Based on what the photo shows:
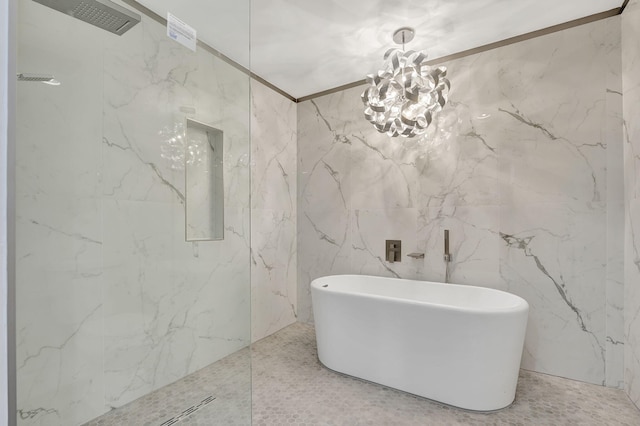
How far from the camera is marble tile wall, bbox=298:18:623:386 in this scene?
80.9 inches

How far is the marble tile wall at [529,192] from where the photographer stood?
6.74 ft

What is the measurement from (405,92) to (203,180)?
1.44 m

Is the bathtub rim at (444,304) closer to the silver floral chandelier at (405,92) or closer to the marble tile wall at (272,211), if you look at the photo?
the marble tile wall at (272,211)

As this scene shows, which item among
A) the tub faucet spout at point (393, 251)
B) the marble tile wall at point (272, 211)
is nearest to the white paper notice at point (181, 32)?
the marble tile wall at point (272, 211)

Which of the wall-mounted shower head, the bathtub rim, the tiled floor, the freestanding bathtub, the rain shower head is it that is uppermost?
the rain shower head

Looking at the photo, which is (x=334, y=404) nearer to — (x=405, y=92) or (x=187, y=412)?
(x=187, y=412)

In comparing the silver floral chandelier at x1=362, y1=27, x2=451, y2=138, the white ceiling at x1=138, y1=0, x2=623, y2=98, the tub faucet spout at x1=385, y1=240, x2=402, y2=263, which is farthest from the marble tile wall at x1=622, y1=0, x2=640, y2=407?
the tub faucet spout at x1=385, y1=240, x2=402, y2=263

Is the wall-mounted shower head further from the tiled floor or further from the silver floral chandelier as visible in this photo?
the silver floral chandelier

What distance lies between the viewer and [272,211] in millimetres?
3070

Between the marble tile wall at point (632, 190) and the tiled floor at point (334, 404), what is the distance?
0.90 feet

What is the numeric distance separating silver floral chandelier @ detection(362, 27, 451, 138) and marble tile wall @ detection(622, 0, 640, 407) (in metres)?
1.07

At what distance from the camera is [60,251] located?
1500 millimetres

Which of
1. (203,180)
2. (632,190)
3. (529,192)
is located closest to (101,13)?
(203,180)

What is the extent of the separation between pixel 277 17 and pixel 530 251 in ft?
8.05
